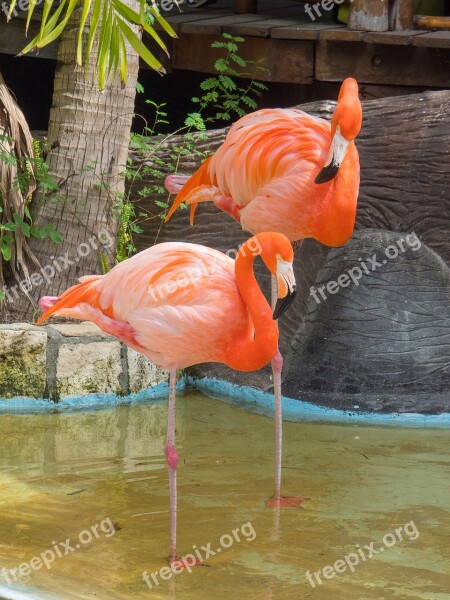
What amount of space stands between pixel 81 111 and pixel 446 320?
214 centimetres

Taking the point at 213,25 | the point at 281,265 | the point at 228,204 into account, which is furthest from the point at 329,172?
the point at 213,25

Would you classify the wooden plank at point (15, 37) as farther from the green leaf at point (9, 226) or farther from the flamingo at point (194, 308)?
the flamingo at point (194, 308)

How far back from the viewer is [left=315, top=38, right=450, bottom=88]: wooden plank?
21.4ft

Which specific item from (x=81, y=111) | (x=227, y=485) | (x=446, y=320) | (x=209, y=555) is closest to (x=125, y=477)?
(x=227, y=485)

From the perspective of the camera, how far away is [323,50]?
6547mm

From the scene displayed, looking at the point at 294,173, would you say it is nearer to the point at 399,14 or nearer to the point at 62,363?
the point at 62,363

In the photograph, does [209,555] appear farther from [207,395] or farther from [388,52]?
[388,52]

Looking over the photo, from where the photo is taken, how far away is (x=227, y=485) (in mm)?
4207

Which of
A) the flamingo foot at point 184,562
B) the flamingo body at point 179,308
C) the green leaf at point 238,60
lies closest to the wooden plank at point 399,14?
the green leaf at point 238,60

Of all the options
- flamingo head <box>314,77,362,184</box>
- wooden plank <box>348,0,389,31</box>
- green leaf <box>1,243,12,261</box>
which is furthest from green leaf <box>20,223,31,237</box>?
wooden plank <box>348,0,389,31</box>

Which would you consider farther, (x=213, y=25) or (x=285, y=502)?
(x=213, y=25)

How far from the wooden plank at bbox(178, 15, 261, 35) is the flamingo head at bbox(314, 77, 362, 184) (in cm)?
279

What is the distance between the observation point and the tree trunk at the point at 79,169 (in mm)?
5645

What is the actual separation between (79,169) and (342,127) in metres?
2.00
